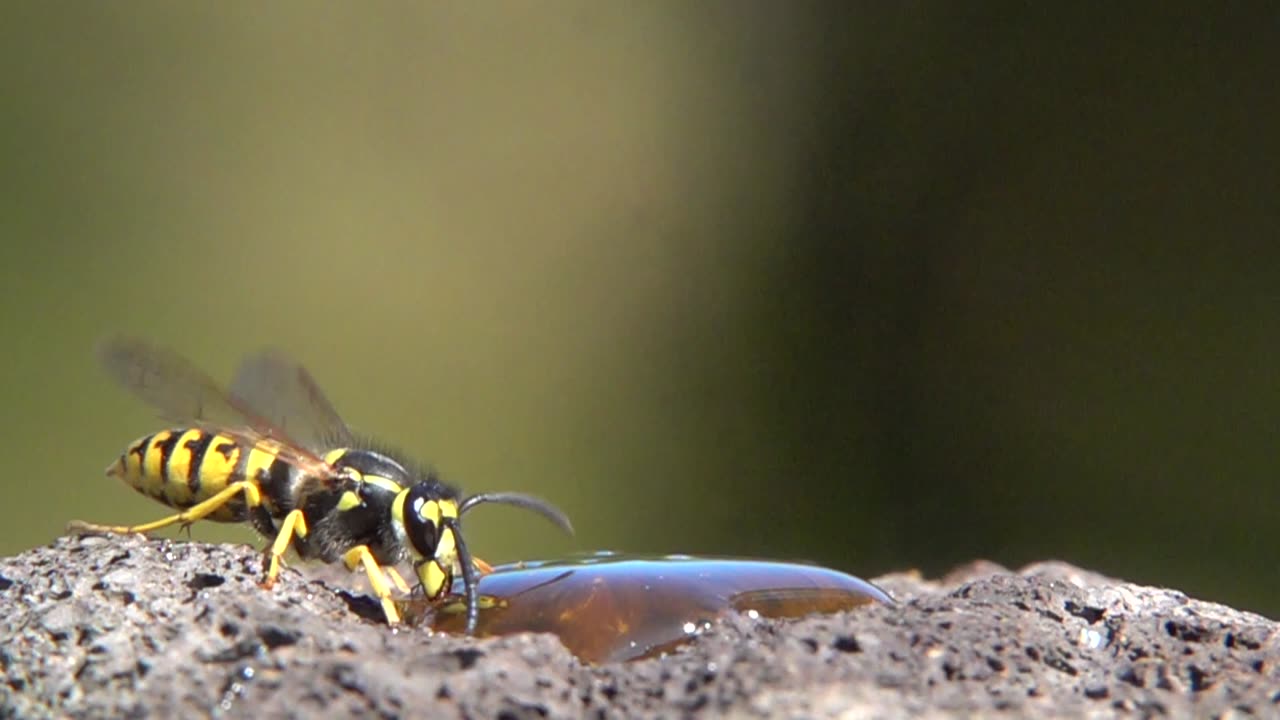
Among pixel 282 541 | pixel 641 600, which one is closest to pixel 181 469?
pixel 282 541

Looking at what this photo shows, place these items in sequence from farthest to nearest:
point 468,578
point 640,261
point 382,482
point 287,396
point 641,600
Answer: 1. point 640,261
2. point 287,396
3. point 382,482
4. point 468,578
5. point 641,600

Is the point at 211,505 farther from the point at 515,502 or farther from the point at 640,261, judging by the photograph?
the point at 640,261

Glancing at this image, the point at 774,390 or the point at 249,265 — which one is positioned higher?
the point at 249,265

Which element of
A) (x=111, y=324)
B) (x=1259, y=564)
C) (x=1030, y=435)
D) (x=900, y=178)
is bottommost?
(x=1259, y=564)

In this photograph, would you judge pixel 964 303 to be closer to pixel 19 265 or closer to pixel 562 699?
pixel 19 265

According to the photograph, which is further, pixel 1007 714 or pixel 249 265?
pixel 249 265

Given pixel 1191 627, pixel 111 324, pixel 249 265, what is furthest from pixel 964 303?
pixel 1191 627

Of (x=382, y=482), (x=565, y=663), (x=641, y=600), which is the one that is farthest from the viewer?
(x=382, y=482)
